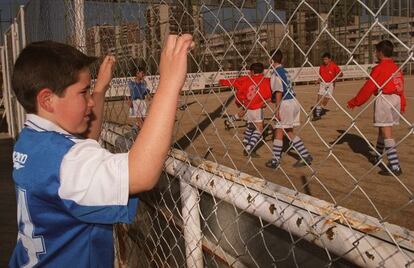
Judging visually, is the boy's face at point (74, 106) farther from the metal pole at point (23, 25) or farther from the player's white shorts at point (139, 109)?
the metal pole at point (23, 25)

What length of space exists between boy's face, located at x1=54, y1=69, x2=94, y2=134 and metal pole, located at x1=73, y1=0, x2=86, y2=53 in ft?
6.76

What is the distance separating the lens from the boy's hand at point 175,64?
1.22 meters

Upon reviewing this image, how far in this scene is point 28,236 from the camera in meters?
1.53

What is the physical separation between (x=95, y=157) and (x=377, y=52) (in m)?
5.18

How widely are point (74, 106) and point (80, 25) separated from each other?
2232mm

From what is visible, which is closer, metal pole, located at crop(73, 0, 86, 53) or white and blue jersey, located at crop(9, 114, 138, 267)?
white and blue jersey, located at crop(9, 114, 138, 267)

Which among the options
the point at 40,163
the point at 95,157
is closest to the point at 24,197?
the point at 40,163

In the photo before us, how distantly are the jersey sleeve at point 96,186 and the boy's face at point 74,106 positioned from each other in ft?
0.70

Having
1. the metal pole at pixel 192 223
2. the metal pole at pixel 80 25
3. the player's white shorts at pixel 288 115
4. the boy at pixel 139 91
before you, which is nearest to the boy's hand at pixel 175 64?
the metal pole at pixel 192 223

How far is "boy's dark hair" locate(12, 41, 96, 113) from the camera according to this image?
55.6 inches

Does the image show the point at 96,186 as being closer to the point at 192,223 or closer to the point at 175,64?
the point at 175,64

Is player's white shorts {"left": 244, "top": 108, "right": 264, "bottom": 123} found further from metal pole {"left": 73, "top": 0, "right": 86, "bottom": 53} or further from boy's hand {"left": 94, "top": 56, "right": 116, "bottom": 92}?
boy's hand {"left": 94, "top": 56, "right": 116, "bottom": 92}

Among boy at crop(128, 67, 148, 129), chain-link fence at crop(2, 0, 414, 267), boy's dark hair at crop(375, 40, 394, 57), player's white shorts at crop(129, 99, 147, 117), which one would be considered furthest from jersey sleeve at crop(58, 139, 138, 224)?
boy's dark hair at crop(375, 40, 394, 57)

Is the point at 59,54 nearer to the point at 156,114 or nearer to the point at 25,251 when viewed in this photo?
the point at 156,114
